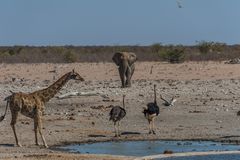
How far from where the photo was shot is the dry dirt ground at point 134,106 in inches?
756

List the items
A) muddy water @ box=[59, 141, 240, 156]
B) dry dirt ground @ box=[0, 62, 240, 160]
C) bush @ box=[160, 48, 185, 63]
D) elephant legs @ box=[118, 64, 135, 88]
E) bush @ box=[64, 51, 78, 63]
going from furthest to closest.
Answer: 1. bush @ box=[64, 51, 78, 63]
2. bush @ box=[160, 48, 185, 63]
3. elephant legs @ box=[118, 64, 135, 88]
4. dry dirt ground @ box=[0, 62, 240, 160]
5. muddy water @ box=[59, 141, 240, 156]

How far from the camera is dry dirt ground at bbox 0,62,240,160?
19.2 m

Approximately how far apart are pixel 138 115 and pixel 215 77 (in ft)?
41.0

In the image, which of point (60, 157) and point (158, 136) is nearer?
point (60, 157)

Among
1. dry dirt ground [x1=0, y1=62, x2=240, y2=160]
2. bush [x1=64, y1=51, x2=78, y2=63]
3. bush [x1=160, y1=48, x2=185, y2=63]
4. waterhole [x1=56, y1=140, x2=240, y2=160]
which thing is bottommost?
waterhole [x1=56, y1=140, x2=240, y2=160]

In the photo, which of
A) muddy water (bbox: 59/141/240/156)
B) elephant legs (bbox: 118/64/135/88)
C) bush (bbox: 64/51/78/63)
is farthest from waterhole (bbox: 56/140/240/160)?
bush (bbox: 64/51/78/63)

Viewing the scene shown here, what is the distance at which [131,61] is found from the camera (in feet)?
105

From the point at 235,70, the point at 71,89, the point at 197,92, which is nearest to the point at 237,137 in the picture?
the point at 197,92

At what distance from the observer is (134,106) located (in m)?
25.7

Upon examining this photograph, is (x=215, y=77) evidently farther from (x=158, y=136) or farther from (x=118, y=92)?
(x=158, y=136)

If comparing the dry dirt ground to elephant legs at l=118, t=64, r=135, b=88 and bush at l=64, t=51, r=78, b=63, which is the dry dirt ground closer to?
elephant legs at l=118, t=64, r=135, b=88

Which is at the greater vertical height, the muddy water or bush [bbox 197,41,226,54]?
bush [bbox 197,41,226,54]

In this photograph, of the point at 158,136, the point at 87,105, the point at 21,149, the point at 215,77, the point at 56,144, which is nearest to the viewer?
the point at 21,149

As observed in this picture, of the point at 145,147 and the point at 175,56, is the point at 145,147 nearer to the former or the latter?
the point at 145,147
